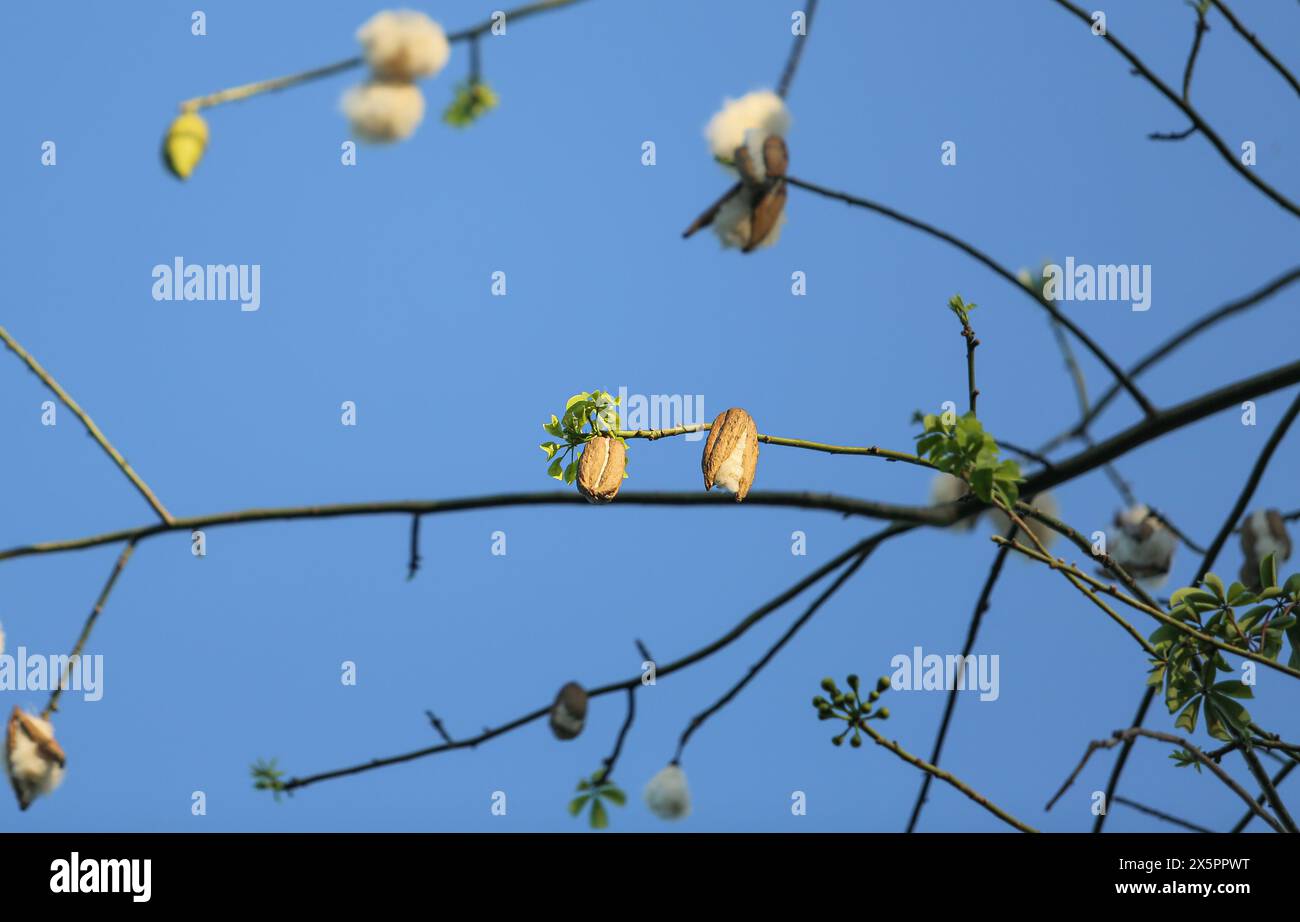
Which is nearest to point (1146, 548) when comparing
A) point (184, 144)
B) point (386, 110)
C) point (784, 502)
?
point (784, 502)

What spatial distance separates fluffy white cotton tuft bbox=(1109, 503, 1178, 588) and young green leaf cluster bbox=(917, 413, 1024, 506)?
0.83 metres

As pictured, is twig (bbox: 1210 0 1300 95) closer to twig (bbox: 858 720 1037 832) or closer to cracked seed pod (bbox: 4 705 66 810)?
twig (bbox: 858 720 1037 832)

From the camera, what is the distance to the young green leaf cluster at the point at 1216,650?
1043 mm

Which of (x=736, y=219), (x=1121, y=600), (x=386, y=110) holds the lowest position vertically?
(x=1121, y=600)

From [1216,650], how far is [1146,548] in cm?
70

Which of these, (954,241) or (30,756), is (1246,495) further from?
(30,756)

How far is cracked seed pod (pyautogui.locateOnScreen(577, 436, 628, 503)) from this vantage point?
3.38 feet

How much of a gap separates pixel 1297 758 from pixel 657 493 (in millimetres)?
707

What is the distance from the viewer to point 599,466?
1.03 meters

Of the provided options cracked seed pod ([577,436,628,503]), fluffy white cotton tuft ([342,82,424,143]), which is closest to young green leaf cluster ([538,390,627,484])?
cracked seed pod ([577,436,628,503])

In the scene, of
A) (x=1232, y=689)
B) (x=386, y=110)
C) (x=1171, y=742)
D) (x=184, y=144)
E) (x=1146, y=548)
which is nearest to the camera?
(x=1171, y=742)
